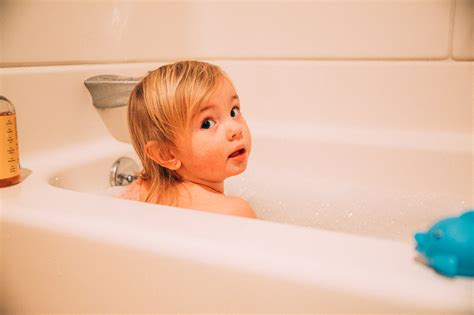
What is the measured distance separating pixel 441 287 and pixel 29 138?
2.67ft

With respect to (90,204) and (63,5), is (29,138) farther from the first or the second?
(90,204)

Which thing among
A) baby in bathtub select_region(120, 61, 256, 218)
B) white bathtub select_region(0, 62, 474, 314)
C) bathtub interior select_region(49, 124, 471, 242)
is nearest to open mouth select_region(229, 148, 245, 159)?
baby in bathtub select_region(120, 61, 256, 218)

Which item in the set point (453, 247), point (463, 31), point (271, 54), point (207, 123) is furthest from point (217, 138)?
point (463, 31)

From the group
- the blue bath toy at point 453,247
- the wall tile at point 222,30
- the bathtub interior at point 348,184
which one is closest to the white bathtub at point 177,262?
the blue bath toy at point 453,247

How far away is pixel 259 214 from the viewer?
1096mm

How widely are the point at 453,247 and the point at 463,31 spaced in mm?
890

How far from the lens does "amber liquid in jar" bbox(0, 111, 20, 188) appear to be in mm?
677

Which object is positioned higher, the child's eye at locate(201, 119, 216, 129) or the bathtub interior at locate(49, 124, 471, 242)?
the child's eye at locate(201, 119, 216, 129)

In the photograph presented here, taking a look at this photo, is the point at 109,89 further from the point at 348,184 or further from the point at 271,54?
the point at 348,184

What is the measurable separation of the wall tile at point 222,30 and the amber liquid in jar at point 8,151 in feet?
0.94

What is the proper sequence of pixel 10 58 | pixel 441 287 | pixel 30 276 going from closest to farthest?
pixel 441 287, pixel 30 276, pixel 10 58

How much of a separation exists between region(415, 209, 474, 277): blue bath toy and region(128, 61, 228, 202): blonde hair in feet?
1.52

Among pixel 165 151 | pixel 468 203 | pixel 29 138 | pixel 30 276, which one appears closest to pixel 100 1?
pixel 29 138

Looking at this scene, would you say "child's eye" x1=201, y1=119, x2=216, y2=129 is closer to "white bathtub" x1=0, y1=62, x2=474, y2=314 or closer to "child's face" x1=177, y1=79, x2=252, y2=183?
"child's face" x1=177, y1=79, x2=252, y2=183
